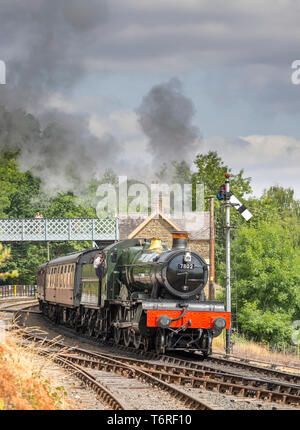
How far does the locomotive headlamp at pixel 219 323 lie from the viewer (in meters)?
15.8

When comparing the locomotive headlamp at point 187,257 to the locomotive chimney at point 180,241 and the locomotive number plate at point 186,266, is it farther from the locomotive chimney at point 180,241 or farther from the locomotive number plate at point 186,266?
the locomotive chimney at point 180,241

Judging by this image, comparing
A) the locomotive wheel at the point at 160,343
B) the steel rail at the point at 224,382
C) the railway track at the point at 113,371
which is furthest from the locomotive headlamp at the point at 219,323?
the railway track at the point at 113,371

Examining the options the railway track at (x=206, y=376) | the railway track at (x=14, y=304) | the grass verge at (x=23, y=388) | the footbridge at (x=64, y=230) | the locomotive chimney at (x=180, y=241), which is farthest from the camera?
the footbridge at (x=64, y=230)

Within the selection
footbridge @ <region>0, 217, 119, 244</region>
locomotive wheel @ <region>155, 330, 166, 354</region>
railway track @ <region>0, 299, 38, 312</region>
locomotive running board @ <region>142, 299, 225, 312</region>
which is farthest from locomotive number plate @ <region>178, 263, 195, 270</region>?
footbridge @ <region>0, 217, 119, 244</region>

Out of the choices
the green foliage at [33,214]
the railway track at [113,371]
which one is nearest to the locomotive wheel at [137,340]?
the railway track at [113,371]

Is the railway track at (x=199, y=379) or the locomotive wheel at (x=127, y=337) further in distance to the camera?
the locomotive wheel at (x=127, y=337)

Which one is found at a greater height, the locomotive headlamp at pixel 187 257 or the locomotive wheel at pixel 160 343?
the locomotive headlamp at pixel 187 257

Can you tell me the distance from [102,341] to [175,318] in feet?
18.1

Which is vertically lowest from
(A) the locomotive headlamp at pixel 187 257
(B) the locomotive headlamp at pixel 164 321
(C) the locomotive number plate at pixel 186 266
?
(B) the locomotive headlamp at pixel 164 321

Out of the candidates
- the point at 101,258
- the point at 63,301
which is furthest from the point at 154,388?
the point at 63,301

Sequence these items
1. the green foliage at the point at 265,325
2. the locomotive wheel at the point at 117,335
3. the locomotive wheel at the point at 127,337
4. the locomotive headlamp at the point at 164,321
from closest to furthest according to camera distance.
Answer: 1. the locomotive headlamp at the point at 164,321
2. the locomotive wheel at the point at 127,337
3. the locomotive wheel at the point at 117,335
4. the green foliage at the point at 265,325

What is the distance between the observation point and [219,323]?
15.9m

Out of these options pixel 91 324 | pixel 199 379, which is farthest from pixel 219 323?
pixel 91 324
